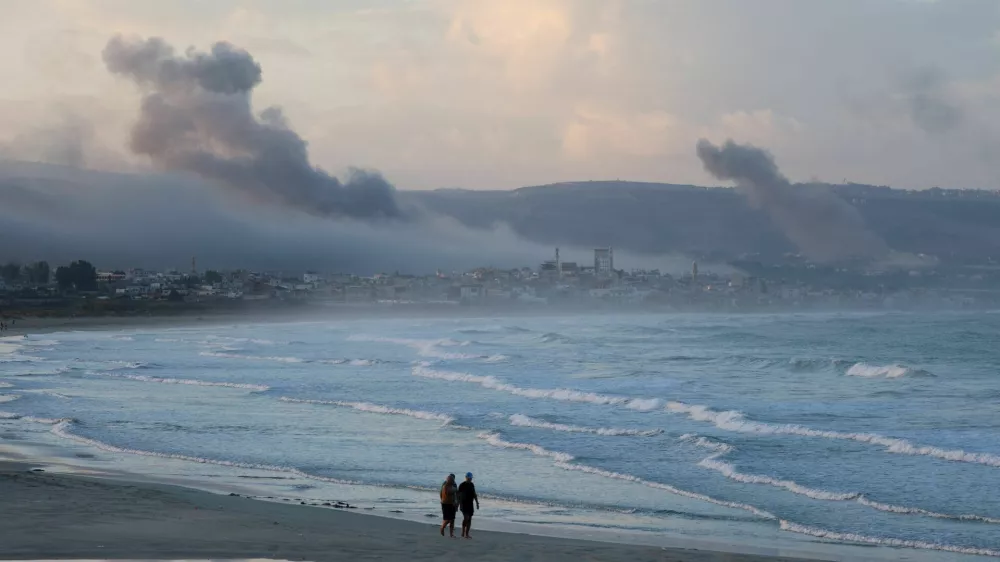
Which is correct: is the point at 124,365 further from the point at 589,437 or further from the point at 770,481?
the point at 770,481

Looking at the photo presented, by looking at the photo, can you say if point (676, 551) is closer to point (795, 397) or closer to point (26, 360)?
point (795, 397)

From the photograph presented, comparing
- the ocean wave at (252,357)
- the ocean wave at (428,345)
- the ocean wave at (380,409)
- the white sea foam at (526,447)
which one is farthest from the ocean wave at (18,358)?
the white sea foam at (526,447)

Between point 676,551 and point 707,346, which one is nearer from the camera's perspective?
point 676,551

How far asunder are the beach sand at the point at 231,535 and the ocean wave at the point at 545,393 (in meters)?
17.9

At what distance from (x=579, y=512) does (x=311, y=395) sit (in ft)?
69.7

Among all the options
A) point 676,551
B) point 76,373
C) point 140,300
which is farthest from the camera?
point 140,300

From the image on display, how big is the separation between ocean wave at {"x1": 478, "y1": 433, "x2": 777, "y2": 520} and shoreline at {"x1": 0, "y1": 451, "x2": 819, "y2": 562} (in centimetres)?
372

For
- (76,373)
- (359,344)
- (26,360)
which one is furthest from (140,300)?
(76,373)

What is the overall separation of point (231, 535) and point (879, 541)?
28.5 ft

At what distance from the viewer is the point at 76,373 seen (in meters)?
47.7

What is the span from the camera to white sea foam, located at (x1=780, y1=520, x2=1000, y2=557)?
628 inches

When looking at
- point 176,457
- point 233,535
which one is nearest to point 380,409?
point 176,457

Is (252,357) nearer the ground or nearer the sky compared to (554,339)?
nearer the ground

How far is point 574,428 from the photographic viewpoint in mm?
29547
